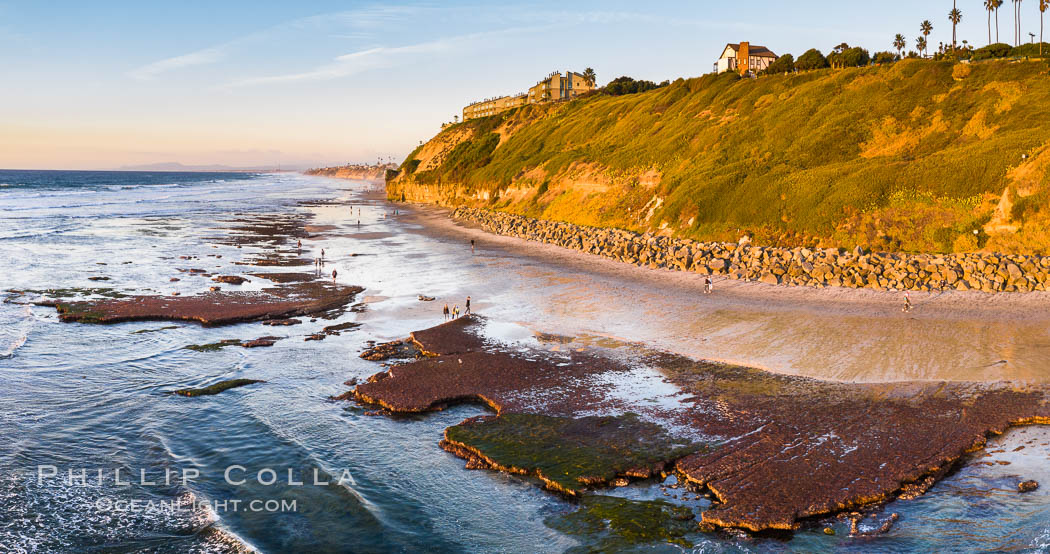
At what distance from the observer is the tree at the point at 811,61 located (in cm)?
9438

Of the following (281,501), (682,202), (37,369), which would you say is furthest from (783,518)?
(682,202)

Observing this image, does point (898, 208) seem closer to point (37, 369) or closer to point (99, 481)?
point (99, 481)

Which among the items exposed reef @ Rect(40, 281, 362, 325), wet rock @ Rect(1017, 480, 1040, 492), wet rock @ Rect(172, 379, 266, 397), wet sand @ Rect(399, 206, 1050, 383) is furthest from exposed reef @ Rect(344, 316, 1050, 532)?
exposed reef @ Rect(40, 281, 362, 325)

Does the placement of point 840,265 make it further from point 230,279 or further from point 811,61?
point 811,61

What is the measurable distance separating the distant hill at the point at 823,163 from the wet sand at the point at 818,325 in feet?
35.7

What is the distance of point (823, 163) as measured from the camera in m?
62.8

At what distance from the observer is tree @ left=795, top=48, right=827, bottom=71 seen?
9438cm

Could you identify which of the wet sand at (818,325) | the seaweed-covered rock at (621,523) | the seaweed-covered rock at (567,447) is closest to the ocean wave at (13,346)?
the seaweed-covered rock at (567,447)

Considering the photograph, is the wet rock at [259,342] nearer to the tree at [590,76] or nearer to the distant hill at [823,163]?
the distant hill at [823,163]

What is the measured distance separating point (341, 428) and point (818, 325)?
83.1 ft

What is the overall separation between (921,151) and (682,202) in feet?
72.8

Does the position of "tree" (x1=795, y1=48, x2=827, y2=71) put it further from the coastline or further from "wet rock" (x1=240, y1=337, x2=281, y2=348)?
"wet rock" (x1=240, y1=337, x2=281, y2=348)

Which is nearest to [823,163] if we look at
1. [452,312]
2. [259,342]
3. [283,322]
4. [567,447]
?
[452,312]

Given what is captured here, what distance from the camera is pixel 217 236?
77500 millimetres
